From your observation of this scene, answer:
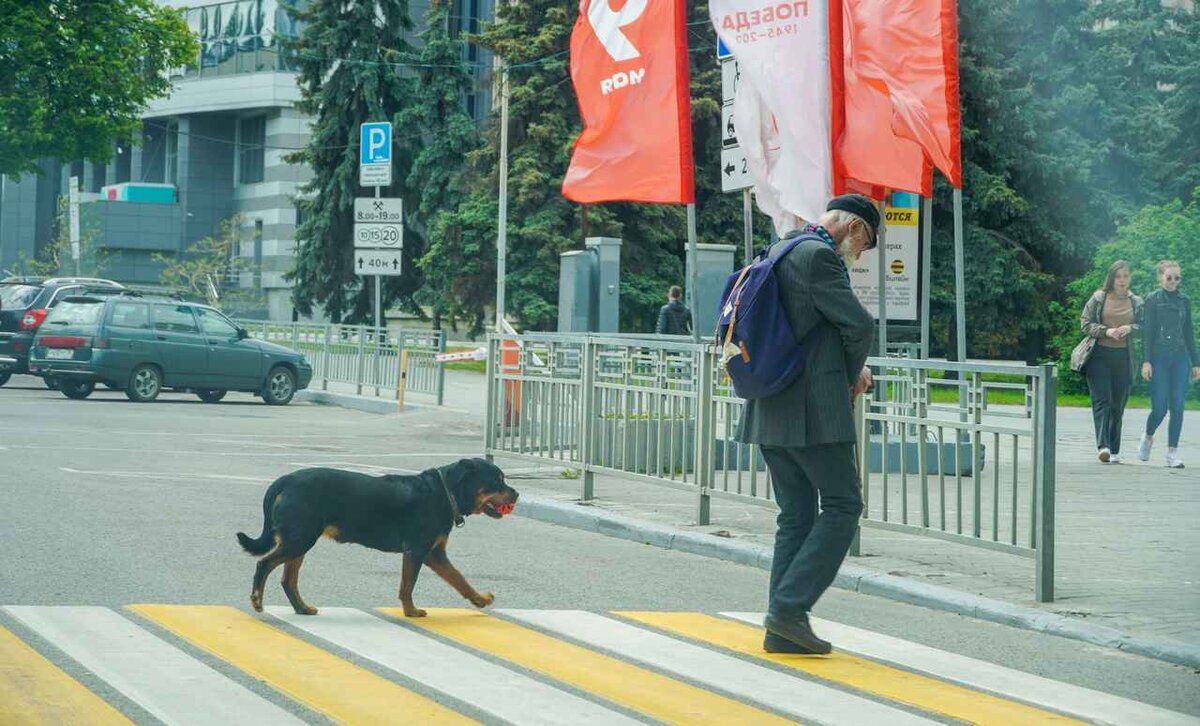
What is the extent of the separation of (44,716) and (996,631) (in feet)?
14.4

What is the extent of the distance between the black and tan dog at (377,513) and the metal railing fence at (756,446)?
1475 millimetres

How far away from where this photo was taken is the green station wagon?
83.6 ft

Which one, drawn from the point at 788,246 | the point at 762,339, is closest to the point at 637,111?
the point at 788,246

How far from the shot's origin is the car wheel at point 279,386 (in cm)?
2738

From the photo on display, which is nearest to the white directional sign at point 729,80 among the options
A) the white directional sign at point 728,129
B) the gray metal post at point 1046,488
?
the white directional sign at point 728,129

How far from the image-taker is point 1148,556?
9.93 meters

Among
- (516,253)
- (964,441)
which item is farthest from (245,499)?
(516,253)

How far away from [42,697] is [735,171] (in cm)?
1017

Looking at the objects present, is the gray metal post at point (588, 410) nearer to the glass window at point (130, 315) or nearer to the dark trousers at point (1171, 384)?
the dark trousers at point (1171, 384)

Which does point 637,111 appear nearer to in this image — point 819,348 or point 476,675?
point 819,348

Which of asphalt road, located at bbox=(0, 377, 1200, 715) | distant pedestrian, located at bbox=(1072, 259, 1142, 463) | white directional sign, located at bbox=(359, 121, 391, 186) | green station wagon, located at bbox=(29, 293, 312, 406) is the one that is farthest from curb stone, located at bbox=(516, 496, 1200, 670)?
white directional sign, located at bbox=(359, 121, 391, 186)

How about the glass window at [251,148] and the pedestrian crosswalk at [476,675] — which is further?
the glass window at [251,148]

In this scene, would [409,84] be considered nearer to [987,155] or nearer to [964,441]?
[987,155]

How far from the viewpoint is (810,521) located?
6965 millimetres
